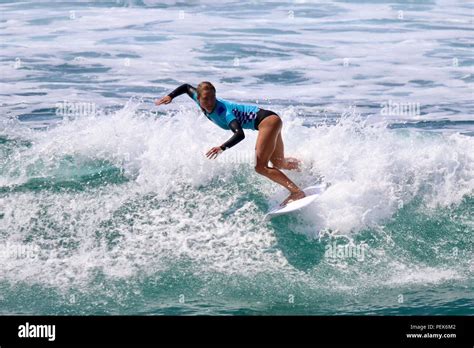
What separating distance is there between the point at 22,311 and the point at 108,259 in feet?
4.27

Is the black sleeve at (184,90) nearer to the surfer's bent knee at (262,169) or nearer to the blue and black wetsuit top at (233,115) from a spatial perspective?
the blue and black wetsuit top at (233,115)

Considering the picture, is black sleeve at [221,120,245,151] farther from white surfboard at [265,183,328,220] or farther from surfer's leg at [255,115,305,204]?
white surfboard at [265,183,328,220]

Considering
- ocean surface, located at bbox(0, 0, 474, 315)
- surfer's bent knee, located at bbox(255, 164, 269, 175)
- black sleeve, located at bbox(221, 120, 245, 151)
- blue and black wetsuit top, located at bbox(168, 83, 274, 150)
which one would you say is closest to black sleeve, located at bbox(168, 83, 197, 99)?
blue and black wetsuit top, located at bbox(168, 83, 274, 150)

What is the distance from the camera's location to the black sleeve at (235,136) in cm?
957

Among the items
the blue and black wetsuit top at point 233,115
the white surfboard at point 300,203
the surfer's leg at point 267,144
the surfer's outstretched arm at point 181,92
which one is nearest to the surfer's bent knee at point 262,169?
the surfer's leg at point 267,144

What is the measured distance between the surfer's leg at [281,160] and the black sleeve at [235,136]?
94cm

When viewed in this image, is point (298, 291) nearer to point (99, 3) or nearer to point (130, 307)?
point (130, 307)

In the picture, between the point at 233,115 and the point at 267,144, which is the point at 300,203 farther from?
the point at 233,115

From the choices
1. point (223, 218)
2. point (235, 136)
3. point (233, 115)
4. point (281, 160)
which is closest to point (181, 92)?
point (233, 115)

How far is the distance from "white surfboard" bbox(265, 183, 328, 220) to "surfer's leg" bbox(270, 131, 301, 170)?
39 centimetres

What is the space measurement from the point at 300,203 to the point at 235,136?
1.50 metres

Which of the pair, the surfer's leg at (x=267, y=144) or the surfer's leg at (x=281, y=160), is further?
the surfer's leg at (x=281, y=160)

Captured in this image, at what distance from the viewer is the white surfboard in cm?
1063

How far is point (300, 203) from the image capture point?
10.7 metres
